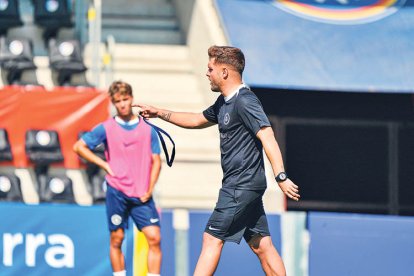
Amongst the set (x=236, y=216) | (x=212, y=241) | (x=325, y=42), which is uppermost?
(x=325, y=42)

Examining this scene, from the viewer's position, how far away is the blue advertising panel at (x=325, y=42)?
13.5 metres

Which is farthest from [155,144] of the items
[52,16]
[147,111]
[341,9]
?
[52,16]

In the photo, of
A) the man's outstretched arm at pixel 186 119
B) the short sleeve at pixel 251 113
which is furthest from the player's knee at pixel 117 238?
the short sleeve at pixel 251 113

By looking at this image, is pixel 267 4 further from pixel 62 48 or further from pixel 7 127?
pixel 7 127

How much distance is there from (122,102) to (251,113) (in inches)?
99.6

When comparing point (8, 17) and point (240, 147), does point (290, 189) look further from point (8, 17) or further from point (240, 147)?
point (8, 17)

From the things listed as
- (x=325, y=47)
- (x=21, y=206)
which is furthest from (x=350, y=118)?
(x=21, y=206)

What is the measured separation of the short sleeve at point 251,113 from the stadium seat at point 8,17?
6860 millimetres

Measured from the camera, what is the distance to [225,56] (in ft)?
28.4

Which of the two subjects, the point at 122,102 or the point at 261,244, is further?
the point at 122,102

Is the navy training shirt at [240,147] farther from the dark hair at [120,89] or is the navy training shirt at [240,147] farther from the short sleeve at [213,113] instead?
the dark hair at [120,89]

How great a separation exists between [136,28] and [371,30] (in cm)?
330

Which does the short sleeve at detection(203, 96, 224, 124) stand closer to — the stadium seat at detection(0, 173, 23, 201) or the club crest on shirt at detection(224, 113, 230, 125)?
the club crest on shirt at detection(224, 113, 230, 125)

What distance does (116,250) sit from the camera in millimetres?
10805
